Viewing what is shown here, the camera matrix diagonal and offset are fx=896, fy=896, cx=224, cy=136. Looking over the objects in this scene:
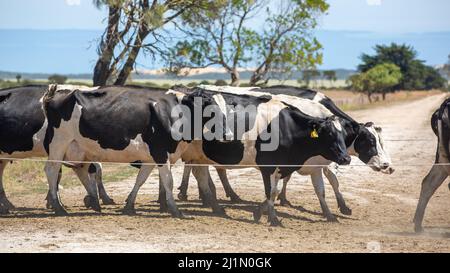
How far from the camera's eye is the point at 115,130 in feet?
48.1

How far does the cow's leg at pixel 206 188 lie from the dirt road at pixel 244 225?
0.22 metres

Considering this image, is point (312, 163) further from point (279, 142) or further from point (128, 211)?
point (128, 211)

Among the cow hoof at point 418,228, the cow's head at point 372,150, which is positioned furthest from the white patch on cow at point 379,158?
the cow hoof at point 418,228

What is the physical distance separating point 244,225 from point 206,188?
1.81 metres

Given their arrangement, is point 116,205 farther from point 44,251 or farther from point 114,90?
point 44,251

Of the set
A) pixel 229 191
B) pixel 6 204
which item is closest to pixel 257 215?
pixel 229 191

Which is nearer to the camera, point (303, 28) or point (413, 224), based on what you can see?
point (413, 224)

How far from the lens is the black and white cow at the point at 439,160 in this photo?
13617 millimetres

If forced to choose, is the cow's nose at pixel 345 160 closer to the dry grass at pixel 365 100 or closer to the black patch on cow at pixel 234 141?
the black patch on cow at pixel 234 141
